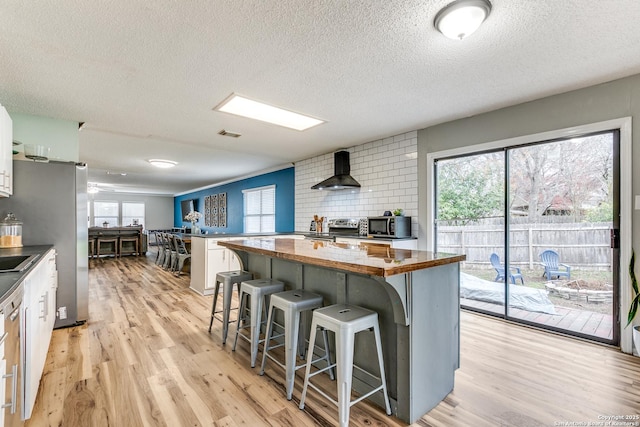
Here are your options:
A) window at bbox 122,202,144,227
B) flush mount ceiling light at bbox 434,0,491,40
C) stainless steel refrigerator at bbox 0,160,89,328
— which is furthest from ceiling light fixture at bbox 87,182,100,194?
flush mount ceiling light at bbox 434,0,491,40

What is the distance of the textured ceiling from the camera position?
1.79m

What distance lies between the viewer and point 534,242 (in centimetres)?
326

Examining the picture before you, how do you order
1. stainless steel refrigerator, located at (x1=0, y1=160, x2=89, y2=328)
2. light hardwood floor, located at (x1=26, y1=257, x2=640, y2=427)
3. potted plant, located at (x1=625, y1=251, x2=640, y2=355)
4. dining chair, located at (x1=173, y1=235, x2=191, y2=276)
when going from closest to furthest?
light hardwood floor, located at (x1=26, y1=257, x2=640, y2=427), potted plant, located at (x1=625, y1=251, x2=640, y2=355), stainless steel refrigerator, located at (x1=0, y1=160, x2=89, y2=328), dining chair, located at (x1=173, y1=235, x2=191, y2=276)

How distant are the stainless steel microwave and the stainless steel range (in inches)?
21.5

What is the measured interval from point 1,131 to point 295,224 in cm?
463

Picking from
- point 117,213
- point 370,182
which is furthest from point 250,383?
point 117,213

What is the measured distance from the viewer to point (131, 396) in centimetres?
198

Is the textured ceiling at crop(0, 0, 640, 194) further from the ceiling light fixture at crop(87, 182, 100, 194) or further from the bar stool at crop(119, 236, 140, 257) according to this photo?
the ceiling light fixture at crop(87, 182, 100, 194)

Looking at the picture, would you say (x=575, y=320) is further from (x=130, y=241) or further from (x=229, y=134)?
(x=130, y=241)

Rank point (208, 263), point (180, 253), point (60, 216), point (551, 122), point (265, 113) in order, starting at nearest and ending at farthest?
point (551, 122) < point (60, 216) < point (265, 113) < point (208, 263) < point (180, 253)

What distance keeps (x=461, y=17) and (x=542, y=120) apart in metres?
1.96

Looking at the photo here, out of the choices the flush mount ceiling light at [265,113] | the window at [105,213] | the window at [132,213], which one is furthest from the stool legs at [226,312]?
the window at [132,213]

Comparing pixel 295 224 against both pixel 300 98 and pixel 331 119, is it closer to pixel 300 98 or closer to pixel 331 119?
pixel 331 119

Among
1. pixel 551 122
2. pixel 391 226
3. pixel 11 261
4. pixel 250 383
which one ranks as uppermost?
pixel 551 122
